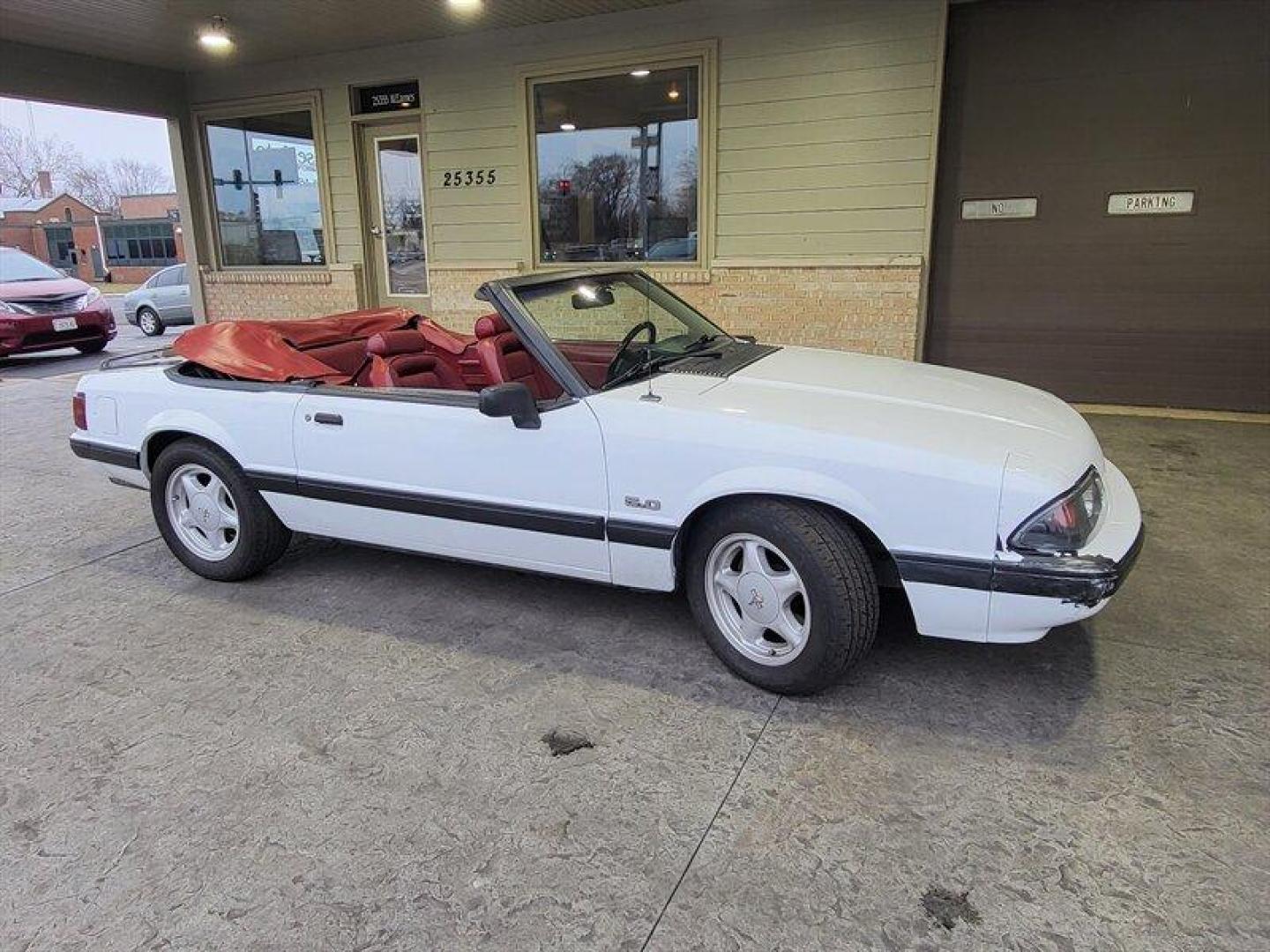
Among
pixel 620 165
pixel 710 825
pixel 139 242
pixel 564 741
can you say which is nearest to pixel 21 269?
pixel 620 165

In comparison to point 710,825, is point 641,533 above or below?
above

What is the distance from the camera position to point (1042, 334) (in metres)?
7.28

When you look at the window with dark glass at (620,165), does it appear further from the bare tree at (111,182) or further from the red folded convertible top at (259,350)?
the bare tree at (111,182)

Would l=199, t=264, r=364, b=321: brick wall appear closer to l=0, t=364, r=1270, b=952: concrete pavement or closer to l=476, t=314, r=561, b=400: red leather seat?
l=0, t=364, r=1270, b=952: concrete pavement

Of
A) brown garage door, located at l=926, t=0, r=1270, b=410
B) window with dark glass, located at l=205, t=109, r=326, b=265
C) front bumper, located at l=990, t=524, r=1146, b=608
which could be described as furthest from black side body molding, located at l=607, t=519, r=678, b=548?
window with dark glass, located at l=205, t=109, r=326, b=265

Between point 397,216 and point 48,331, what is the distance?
5.60 m

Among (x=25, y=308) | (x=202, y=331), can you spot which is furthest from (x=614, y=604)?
(x=25, y=308)

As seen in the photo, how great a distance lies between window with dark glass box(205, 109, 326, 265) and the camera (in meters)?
9.96

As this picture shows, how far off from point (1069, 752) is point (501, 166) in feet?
25.8

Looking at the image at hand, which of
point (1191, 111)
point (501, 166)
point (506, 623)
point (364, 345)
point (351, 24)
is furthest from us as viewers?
point (501, 166)

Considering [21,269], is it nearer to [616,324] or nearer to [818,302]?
[818,302]

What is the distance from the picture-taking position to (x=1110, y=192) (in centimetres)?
683

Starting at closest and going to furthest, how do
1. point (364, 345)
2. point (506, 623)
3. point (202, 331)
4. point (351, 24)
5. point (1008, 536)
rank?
point (1008, 536), point (506, 623), point (202, 331), point (364, 345), point (351, 24)

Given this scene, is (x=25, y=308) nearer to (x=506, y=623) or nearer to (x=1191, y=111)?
(x=506, y=623)
